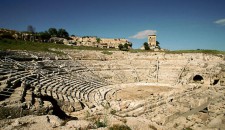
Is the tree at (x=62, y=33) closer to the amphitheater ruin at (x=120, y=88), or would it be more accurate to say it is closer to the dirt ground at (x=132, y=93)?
the amphitheater ruin at (x=120, y=88)

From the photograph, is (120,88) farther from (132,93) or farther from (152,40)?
(152,40)

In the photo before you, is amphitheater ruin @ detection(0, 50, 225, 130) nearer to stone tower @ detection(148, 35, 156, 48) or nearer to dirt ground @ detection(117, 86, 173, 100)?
dirt ground @ detection(117, 86, 173, 100)

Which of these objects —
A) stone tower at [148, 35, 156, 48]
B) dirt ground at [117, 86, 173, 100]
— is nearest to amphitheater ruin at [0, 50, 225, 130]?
dirt ground at [117, 86, 173, 100]

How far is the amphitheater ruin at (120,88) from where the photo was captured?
33.0 feet

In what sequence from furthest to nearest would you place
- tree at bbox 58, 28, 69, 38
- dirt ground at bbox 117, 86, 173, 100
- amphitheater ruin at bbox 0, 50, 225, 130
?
tree at bbox 58, 28, 69, 38, dirt ground at bbox 117, 86, 173, 100, amphitheater ruin at bbox 0, 50, 225, 130

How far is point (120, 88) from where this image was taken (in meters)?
25.9

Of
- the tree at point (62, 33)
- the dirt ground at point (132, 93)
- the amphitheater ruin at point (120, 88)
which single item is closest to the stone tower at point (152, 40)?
the tree at point (62, 33)

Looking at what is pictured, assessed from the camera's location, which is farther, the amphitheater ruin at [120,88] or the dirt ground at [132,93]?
the dirt ground at [132,93]

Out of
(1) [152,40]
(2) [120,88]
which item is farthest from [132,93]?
(1) [152,40]

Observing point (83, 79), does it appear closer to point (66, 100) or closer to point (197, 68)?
point (66, 100)

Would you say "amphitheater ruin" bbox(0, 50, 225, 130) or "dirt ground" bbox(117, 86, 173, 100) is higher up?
"amphitheater ruin" bbox(0, 50, 225, 130)

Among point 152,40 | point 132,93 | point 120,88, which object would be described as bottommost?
point 132,93

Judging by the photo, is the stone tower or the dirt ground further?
the stone tower

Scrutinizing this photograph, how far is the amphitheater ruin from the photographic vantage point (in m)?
10.1
